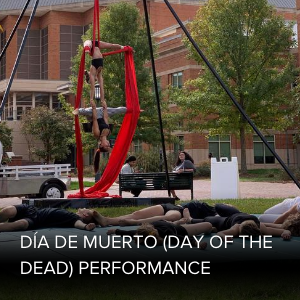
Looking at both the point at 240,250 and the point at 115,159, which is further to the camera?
the point at 115,159

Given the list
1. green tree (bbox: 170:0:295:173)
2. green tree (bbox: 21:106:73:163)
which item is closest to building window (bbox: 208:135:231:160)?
green tree (bbox: 170:0:295:173)

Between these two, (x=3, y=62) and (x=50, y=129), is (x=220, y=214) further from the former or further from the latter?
(x=3, y=62)

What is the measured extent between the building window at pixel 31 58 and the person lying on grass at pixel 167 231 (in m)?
55.7

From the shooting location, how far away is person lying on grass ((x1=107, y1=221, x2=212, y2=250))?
6.59 metres

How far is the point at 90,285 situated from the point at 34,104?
51.7m

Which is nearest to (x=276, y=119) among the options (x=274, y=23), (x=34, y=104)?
(x=274, y=23)

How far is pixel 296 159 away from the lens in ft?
145

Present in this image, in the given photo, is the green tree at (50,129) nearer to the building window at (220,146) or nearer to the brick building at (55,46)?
the brick building at (55,46)

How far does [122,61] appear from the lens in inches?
1303

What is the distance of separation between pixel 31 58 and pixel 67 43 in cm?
470

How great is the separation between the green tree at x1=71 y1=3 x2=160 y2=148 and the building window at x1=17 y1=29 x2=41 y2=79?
27827 millimetres

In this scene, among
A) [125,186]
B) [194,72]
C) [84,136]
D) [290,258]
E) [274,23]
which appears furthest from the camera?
[194,72]

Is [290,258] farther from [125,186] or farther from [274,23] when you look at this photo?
[274,23]

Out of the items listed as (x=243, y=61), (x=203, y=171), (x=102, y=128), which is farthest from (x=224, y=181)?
(x=203, y=171)
